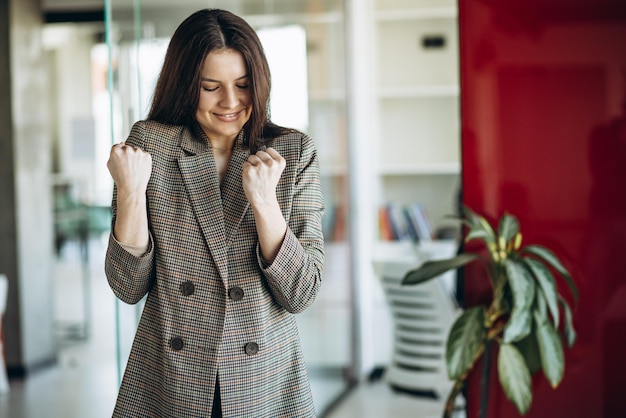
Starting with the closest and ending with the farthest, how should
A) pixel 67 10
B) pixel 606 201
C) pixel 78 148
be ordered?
1. pixel 606 201
2. pixel 67 10
3. pixel 78 148

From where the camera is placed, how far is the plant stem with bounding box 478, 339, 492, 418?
10.5ft

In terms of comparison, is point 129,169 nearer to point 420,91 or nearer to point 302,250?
point 302,250

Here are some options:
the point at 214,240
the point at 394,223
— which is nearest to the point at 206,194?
the point at 214,240

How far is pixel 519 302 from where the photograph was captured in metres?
2.96

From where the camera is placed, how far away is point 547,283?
302 cm

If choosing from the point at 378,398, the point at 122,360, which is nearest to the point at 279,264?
the point at 122,360

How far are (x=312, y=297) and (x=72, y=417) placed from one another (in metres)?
3.64

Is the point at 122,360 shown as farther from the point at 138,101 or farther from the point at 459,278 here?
the point at 459,278

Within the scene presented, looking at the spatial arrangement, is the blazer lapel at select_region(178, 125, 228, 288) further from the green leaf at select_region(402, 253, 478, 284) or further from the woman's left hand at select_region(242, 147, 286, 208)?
the green leaf at select_region(402, 253, 478, 284)

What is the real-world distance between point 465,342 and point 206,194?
1.73m

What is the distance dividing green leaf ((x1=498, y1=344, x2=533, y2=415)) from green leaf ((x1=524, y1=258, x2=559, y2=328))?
18 centimetres

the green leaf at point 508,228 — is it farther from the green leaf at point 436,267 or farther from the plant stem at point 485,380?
the plant stem at point 485,380

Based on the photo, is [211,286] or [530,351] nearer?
[211,286]

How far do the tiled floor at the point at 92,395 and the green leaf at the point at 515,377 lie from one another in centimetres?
174
